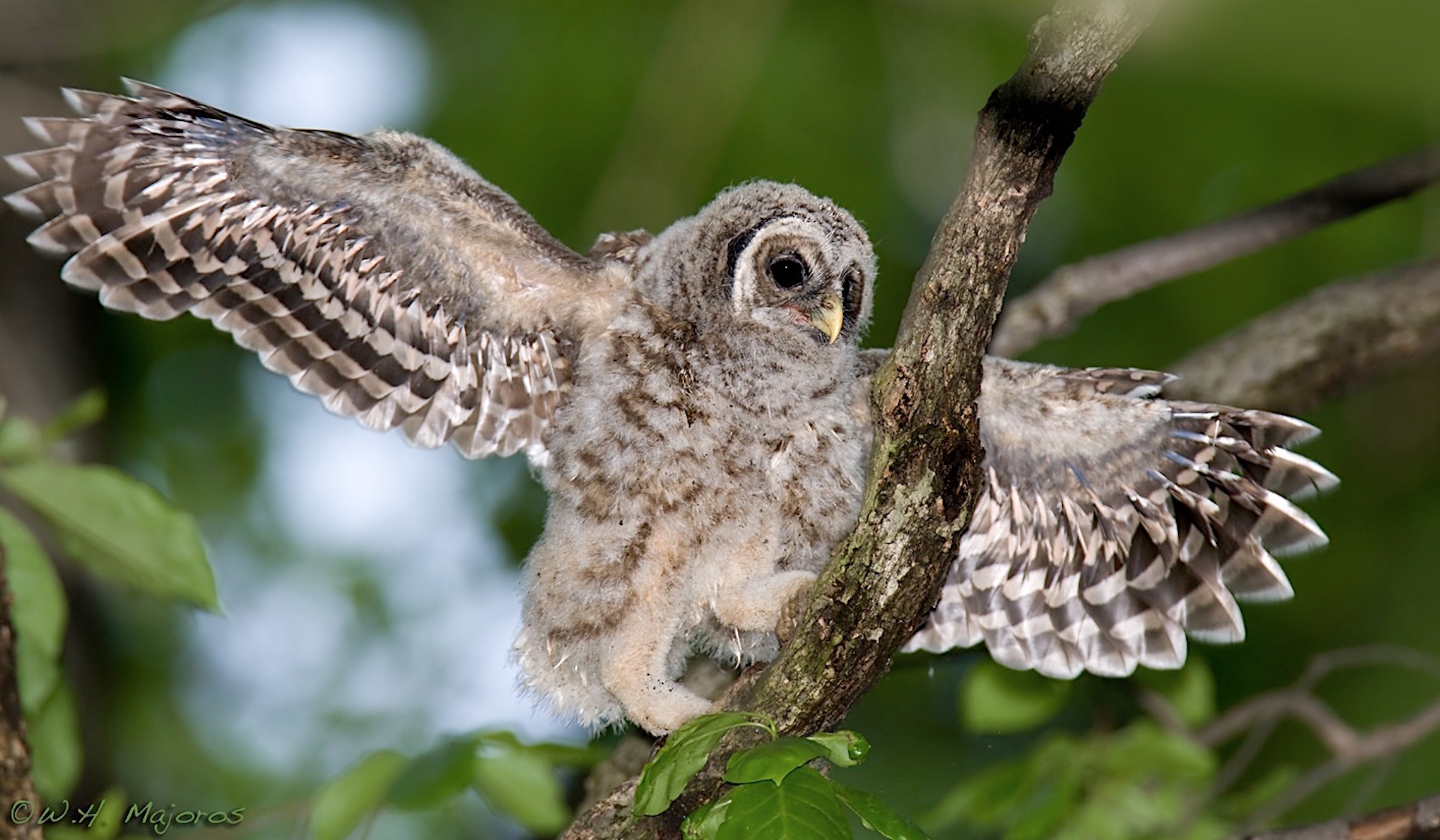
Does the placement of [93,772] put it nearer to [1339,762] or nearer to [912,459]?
[912,459]

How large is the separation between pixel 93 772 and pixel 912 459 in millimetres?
3816

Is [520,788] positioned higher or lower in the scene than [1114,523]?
lower

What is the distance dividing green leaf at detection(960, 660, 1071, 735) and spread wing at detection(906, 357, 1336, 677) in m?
0.40

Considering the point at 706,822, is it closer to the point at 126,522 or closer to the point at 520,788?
the point at 520,788

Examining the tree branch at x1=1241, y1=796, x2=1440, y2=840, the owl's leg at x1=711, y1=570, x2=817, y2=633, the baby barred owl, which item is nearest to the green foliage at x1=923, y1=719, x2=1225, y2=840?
the baby barred owl

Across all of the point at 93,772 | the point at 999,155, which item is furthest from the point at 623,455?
the point at 93,772

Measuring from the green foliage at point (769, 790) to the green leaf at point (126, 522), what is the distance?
121cm

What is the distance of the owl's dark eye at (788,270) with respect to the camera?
296 centimetres

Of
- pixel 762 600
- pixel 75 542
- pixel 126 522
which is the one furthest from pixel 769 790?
pixel 75 542

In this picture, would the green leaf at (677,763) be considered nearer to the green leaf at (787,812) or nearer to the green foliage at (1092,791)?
the green leaf at (787,812)

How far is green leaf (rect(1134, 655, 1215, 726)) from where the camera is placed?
4.03 m

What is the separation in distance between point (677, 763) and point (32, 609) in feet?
5.47

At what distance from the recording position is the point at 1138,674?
414 cm

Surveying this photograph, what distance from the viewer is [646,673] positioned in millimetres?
2881
